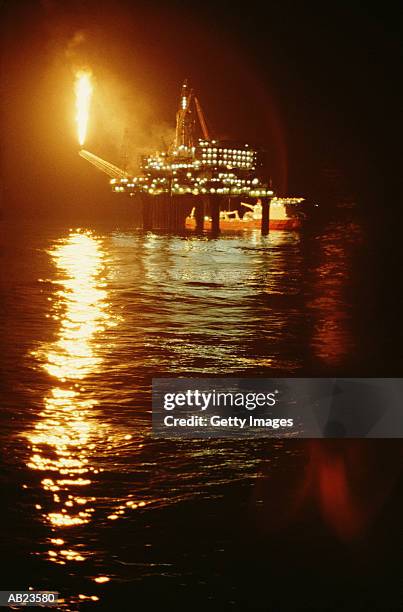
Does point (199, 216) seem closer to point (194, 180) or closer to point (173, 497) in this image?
point (194, 180)

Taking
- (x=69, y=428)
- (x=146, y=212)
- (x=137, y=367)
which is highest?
(x=69, y=428)

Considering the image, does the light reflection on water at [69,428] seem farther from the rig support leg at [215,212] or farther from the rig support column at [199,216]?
the rig support column at [199,216]

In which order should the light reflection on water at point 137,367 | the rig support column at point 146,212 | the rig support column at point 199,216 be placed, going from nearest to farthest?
1. the light reflection on water at point 137,367
2. the rig support column at point 199,216
3. the rig support column at point 146,212

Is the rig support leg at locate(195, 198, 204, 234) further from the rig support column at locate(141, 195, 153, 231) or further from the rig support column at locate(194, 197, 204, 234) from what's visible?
the rig support column at locate(141, 195, 153, 231)

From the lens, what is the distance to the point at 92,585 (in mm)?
7762

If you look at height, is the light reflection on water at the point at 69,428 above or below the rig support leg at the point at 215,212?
above

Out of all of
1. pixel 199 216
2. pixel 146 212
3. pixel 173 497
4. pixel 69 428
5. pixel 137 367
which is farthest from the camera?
pixel 146 212

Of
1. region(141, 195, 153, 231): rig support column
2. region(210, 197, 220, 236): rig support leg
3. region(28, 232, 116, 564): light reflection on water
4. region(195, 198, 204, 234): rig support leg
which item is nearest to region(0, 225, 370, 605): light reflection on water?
region(28, 232, 116, 564): light reflection on water

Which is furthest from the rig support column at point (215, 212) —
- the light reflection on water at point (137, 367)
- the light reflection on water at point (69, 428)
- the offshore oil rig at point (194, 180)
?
the light reflection on water at point (69, 428)

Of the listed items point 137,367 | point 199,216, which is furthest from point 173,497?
point 199,216

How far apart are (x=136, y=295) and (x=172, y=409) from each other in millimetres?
23470

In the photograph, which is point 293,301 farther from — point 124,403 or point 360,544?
point 360,544

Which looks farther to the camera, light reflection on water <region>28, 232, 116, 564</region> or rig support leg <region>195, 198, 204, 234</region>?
rig support leg <region>195, 198, 204, 234</region>

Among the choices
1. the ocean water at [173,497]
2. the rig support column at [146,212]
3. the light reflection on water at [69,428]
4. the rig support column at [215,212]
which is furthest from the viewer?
the rig support column at [146,212]
